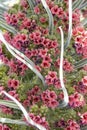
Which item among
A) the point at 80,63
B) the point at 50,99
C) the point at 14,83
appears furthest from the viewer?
the point at 80,63

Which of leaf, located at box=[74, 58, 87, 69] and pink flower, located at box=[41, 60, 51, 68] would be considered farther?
leaf, located at box=[74, 58, 87, 69]

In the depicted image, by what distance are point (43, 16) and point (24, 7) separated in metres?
0.20

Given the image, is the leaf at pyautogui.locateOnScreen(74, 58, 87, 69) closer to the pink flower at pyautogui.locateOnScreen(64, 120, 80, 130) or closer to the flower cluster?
the flower cluster

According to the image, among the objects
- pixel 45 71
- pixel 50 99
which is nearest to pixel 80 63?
pixel 45 71

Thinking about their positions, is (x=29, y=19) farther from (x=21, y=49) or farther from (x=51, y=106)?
(x=51, y=106)

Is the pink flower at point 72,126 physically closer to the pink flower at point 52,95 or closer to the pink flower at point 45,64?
the pink flower at point 52,95

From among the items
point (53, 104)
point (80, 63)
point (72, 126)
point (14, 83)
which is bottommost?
point (72, 126)

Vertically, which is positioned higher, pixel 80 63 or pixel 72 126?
pixel 80 63

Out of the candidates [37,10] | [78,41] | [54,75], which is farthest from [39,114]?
[37,10]

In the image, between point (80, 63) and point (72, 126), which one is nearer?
point (72, 126)

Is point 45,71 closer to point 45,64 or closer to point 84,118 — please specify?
point 45,64

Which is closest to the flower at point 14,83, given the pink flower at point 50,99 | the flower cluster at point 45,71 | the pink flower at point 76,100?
the flower cluster at point 45,71

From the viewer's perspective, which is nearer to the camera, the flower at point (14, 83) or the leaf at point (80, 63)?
the flower at point (14, 83)

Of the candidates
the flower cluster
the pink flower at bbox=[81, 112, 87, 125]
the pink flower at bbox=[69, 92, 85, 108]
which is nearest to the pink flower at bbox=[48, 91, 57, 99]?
the flower cluster
